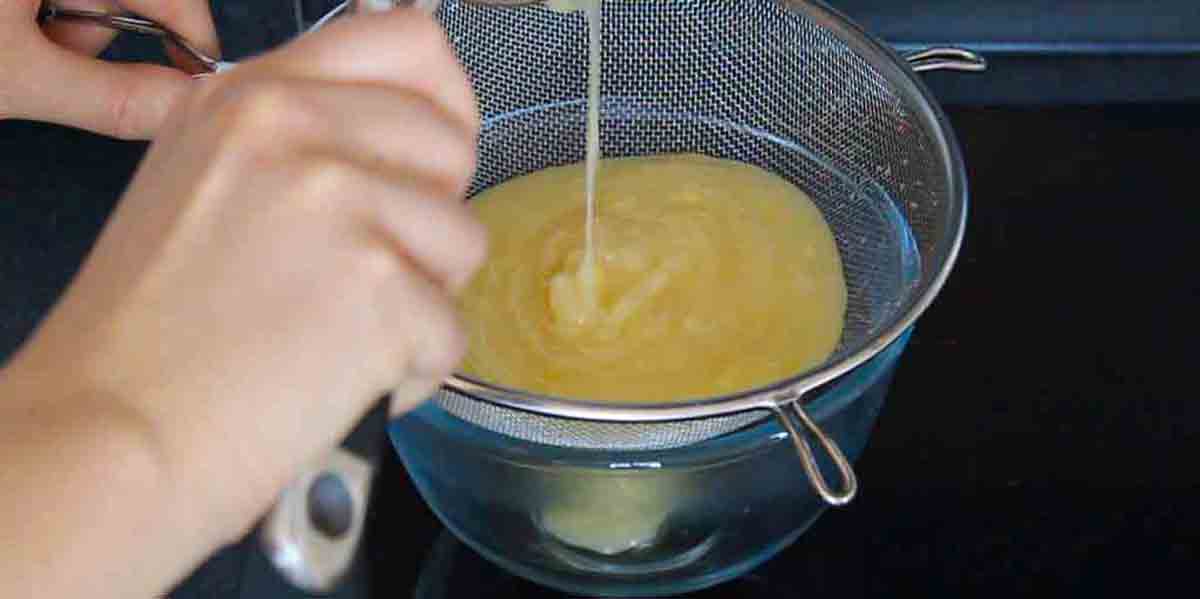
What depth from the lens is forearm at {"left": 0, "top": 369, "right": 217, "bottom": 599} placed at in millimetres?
477

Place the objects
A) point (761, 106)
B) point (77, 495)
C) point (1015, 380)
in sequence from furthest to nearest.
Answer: point (761, 106), point (1015, 380), point (77, 495)

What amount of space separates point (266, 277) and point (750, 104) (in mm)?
692

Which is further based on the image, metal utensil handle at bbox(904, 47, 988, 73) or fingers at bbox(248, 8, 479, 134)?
metal utensil handle at bbox(904, 47, 988, 73)

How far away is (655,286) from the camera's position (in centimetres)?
93

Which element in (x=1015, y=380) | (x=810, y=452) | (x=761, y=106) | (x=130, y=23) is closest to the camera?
(x=810, y=452)

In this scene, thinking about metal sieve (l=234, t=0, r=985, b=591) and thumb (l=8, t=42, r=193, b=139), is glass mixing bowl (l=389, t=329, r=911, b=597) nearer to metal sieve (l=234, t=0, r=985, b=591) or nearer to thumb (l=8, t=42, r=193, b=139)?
metal sieve (l=234, t=0, r=985, b=591)

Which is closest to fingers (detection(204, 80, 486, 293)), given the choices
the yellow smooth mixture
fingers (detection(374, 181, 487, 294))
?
fingers (detection(374, 181, 487, 294))

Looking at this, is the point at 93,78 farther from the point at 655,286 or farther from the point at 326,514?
the point at 326,514

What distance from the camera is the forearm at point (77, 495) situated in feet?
1.56

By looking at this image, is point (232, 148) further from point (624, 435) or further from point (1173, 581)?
point (1173, 581)

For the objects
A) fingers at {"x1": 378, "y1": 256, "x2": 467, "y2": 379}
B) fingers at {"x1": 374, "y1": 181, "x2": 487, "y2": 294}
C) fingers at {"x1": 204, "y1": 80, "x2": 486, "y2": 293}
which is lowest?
fingers at {"x1": 378, "y1": 256, "x2": 467, "y2": 379}

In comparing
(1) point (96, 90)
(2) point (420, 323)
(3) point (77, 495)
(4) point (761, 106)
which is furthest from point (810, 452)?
(1) point (96, 90)

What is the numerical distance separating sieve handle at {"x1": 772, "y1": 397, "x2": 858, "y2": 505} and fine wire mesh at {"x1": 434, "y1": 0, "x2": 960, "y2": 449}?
1.03 ft

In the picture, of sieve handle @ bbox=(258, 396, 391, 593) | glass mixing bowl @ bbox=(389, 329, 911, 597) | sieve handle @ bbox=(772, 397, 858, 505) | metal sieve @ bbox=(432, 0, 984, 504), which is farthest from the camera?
metal sieve @ bbox=(432, 0, 984, 504)
